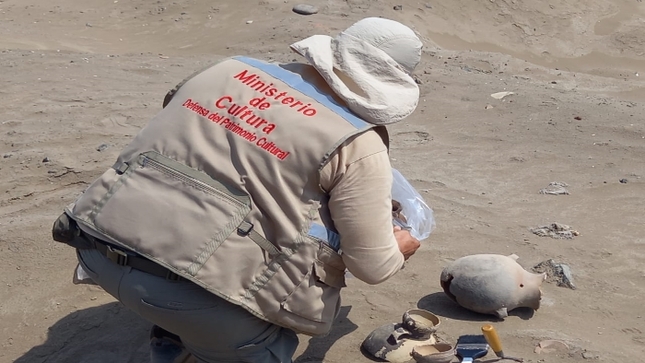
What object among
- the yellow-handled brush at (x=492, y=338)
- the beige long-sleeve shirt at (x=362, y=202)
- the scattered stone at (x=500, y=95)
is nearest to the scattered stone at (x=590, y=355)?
the yellow-handled brush at (x=492, y=338)

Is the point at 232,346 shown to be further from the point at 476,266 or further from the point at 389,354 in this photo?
the point at 476,266

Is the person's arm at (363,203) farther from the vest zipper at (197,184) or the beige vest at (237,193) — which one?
the vest zipper at (197,184)

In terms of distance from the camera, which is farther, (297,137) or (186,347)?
(186,347)

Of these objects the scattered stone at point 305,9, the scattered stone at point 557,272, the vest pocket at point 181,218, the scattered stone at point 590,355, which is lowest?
the scattered stone at point 305,9

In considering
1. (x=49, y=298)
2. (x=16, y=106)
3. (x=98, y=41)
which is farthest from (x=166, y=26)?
(x=49, y=298)

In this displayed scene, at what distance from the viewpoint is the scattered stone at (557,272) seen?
3883 mm

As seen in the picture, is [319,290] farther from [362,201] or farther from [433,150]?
[433,150]

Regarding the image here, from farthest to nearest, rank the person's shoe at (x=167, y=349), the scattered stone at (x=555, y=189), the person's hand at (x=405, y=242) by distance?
the scattered stone at (x=555, y=189)
the person's shoe at (x=167, y=349)
the person's hand at (x=405, y=242)

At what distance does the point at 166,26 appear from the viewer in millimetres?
11094

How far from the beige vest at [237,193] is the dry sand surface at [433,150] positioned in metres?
0.97

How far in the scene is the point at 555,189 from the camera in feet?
17.2

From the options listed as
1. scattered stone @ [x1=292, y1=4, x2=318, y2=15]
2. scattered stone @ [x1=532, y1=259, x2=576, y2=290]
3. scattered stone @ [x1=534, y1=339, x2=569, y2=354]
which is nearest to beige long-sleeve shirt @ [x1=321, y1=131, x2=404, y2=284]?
scattered stone @ [x1=534, y1=339, x2=569, y2=354]

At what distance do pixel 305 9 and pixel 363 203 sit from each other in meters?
8.55

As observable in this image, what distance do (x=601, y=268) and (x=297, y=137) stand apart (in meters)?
2.43
